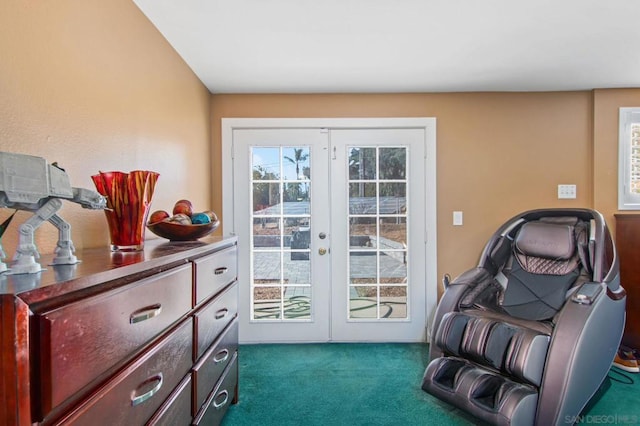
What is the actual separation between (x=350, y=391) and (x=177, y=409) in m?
1.34

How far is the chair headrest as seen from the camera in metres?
2.29

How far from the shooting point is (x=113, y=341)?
85cm

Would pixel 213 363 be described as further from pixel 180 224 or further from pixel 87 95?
pixel 87 95

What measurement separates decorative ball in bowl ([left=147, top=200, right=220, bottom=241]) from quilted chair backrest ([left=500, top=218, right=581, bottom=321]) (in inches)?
83.0

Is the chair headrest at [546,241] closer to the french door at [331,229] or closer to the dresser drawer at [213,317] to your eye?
the french door at [331,229]

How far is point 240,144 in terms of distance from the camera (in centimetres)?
297

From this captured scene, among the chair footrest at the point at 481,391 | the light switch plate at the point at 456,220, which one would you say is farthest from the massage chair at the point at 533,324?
the light switch plate at the point at 456,220

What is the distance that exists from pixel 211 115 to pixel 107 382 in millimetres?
2533

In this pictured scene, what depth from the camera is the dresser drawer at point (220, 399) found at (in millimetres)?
1502

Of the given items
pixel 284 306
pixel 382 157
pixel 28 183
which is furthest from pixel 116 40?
pixel 284 306

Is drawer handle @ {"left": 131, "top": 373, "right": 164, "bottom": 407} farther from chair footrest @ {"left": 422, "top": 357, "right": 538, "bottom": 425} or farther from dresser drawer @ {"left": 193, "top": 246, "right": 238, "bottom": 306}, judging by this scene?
chair footrest @ {"left": 422, "top": 357, "right": 538, "bottom": 425}

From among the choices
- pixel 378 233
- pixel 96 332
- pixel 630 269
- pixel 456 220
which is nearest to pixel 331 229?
pixel 378 233

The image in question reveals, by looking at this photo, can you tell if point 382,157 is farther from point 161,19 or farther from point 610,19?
point 161,19

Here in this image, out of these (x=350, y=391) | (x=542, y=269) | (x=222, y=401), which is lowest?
(x=350, y=391)
